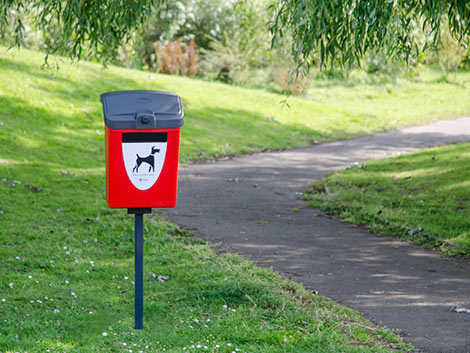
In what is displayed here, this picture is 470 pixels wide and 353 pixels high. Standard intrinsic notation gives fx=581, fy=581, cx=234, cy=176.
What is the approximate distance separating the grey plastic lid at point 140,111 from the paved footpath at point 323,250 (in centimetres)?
230

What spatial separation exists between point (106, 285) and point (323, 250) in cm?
263

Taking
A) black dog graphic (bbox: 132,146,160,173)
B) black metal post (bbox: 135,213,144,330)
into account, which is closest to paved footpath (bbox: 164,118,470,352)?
black metal post (bbox: 135,213,144,330)

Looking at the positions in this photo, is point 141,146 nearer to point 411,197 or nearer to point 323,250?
point 323,250

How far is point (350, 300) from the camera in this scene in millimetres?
5234

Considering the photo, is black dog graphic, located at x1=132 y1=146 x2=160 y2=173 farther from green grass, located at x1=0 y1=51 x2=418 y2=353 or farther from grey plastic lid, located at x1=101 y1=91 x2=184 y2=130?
green grass, located at x1=0 y1=51 x2=418 y2=353

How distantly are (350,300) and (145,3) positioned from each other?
4536mm

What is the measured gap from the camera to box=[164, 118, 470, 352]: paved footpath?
4898 mm

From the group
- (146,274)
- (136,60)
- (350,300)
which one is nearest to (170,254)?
(146,274)

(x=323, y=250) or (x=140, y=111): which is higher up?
(x=140, y=111)

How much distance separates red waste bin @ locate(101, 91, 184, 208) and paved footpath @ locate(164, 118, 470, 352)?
6.69 feet

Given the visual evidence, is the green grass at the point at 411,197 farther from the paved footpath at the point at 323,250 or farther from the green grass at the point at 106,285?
the green grass at the point at 106,285

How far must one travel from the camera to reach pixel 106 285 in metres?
5.42

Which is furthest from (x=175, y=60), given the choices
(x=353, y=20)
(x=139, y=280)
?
(x=139, y=280)

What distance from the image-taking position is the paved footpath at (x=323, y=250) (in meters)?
4.90
